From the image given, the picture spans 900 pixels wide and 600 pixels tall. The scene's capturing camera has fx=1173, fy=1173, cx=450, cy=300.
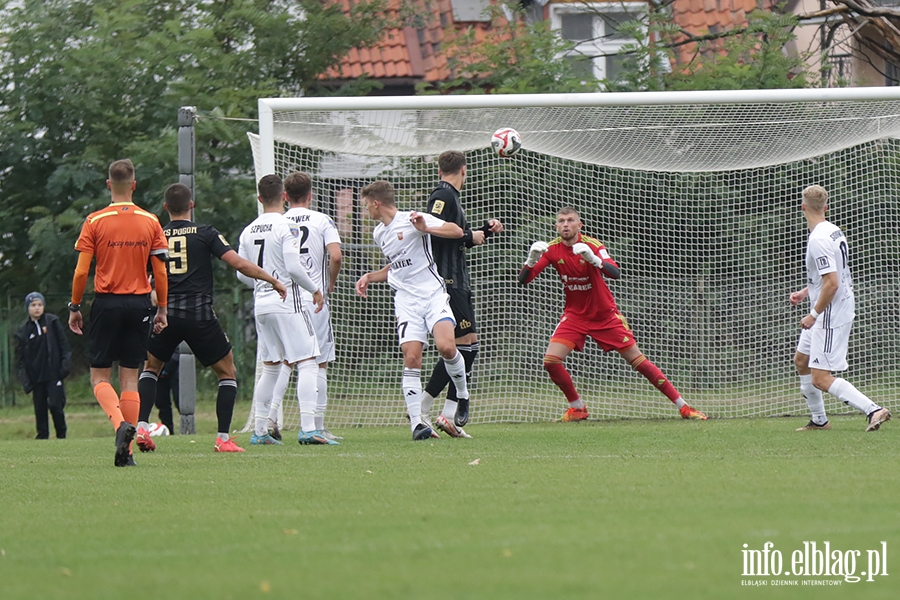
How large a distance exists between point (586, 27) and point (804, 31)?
401cm

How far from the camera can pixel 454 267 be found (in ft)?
33.3

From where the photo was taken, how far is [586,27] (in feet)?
71.6

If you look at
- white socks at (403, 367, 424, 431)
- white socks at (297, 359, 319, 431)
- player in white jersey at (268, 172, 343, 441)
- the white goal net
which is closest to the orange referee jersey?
Answer: white socks at (297, 359, 319, 431)

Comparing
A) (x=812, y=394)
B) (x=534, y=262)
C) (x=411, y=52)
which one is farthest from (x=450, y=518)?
(x=411, y=52)

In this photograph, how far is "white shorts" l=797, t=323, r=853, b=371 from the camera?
9.33 meters

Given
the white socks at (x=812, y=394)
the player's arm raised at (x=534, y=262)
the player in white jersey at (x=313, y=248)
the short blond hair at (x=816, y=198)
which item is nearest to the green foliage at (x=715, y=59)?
the player's arm raised at (x=534, y=262)

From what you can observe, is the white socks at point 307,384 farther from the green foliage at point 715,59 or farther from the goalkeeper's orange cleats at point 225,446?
the green foliage at point 715,59

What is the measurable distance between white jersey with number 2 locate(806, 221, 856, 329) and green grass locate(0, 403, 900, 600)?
0.97 metres

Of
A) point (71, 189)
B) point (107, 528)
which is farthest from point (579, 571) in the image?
point (71, 189)

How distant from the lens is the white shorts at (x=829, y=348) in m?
9.33

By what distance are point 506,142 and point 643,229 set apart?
2.65 meters

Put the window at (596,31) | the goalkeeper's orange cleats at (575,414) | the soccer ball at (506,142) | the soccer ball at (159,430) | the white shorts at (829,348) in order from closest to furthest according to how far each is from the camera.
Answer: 1. the white shorts at (829,348)
2. the soccer ball at (506,142)
3. the goalkeeper's orange cleats at (575,414)
4. the soccer ball at (159,430)
5. the window at (596,31)

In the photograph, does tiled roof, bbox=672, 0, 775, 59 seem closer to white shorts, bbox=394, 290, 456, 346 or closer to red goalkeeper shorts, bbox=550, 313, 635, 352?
red goalkeeper shorts, bbox=550, 313, 635, 352

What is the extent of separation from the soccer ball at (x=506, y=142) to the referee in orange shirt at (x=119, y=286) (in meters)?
4.08
